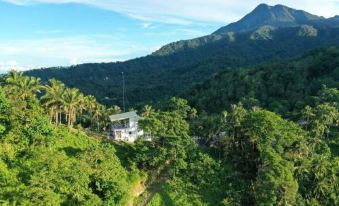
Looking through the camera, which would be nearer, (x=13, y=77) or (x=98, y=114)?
(x=13, y=77)

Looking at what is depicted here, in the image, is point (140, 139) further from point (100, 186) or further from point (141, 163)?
point (100, 186)

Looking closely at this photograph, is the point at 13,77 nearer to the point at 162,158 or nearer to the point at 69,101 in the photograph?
the point at 69,101

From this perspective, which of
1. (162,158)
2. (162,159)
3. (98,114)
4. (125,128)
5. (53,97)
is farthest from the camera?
(98,114)

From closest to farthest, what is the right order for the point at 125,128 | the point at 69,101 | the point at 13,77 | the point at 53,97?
the point at 13,77, the point at 53,97, the point at 69,101, the point at 125,128

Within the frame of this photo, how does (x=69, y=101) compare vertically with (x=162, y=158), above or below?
above

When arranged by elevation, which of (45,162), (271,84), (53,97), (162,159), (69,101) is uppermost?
(53,97)

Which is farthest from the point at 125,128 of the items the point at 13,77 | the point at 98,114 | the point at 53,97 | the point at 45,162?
the point at 45,162

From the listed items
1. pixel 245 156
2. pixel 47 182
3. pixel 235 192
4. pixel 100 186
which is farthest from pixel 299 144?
pixel 47 182

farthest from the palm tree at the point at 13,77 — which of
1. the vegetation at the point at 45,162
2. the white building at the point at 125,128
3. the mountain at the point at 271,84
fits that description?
the mountain at the point at 271,84
